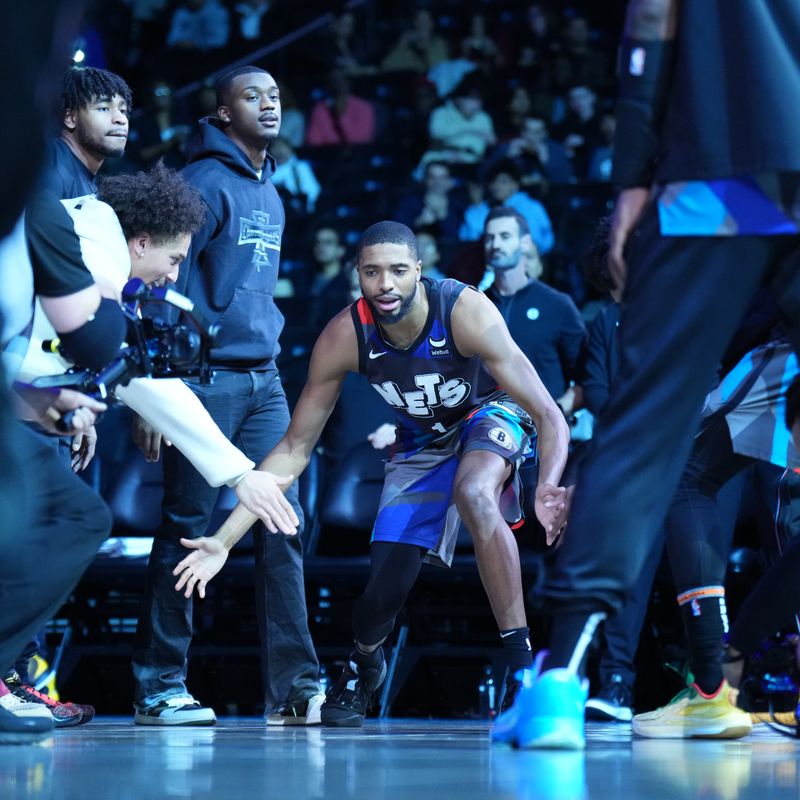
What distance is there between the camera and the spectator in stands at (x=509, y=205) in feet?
31.6

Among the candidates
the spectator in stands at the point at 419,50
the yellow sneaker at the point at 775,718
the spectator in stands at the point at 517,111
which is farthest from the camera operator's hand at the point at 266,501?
the spectator in stands at the point at 419,50

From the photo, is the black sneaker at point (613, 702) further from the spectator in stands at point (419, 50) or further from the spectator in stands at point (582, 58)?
the spectator in stands at point (419, 50)

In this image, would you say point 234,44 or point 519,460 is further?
point 234,44

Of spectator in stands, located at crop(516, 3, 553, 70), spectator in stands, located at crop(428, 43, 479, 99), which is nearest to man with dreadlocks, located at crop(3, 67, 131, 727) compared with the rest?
spectator in stands, located at crop(428, 43, 479, 99)

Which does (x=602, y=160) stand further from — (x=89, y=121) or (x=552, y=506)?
(x=552, y=506)

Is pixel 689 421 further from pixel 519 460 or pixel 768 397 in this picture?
pixel 519 460

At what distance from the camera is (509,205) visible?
A: 9.35 meters

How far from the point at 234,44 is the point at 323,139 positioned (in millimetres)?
2449

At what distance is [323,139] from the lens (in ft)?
41.2

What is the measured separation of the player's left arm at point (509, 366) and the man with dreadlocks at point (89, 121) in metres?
1.42

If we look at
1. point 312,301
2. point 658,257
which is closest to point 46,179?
point 658,257

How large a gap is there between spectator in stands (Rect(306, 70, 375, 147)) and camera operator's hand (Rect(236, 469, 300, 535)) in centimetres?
914

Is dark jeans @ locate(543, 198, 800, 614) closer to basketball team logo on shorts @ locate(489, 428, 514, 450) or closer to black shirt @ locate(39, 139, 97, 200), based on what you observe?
basketball team logo on shorts @ locate(489, 428, 514, 450)

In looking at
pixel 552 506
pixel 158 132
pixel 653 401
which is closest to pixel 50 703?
pixel 552 506
